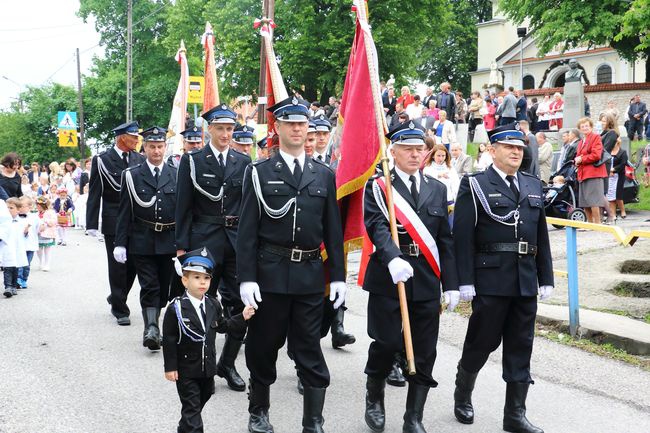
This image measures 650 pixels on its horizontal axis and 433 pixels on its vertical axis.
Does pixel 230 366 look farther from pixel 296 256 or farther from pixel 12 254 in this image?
pixel 12 254

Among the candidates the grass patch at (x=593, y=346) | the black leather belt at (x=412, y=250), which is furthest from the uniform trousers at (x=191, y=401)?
the grass patch at (x=593, y=346)

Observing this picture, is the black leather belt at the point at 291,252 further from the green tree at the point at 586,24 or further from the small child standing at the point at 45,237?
the green tree at the point at 586,24

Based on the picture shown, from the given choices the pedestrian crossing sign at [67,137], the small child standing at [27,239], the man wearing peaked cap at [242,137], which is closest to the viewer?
the man wearing peaked cap at [242,137]

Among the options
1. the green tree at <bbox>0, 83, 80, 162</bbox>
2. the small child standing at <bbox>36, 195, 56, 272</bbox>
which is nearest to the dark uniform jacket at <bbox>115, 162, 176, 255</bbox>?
the small child standing at <bbox>36, 195, 56, 272</bbox>

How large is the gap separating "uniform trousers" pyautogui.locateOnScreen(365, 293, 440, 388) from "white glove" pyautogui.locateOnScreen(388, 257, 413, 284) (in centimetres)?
41

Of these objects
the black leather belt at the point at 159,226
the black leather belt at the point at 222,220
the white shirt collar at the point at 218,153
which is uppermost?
the white shirt collar at the point at 218,153

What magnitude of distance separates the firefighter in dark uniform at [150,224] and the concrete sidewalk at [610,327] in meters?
4.05

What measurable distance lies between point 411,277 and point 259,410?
1.38 m

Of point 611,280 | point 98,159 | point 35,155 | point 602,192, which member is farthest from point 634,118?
point 35,155

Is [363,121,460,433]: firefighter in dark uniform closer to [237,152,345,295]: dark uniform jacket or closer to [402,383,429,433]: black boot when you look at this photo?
[402,383,429,433]: black boot

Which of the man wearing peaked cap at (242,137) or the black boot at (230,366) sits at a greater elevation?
the man wearing peaked cap at (242,137)

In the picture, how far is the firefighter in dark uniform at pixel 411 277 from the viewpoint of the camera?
5.48 meters

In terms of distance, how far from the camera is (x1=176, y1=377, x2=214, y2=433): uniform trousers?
5.07 m

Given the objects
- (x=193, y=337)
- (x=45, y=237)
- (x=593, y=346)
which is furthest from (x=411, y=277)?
(x=45, y=237)
